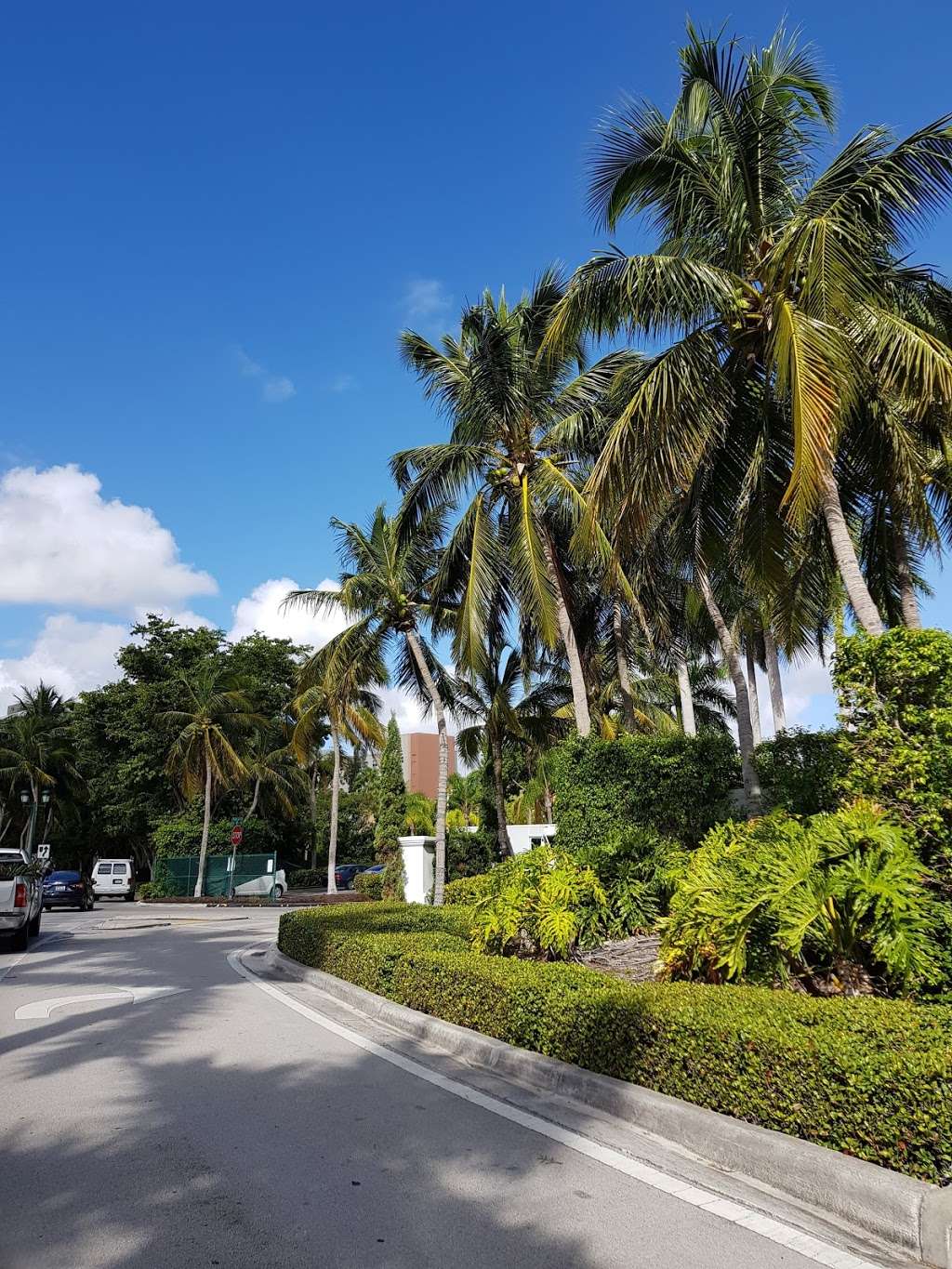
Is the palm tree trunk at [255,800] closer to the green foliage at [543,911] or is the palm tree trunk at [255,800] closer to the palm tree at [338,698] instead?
the palm tree at [338,698]

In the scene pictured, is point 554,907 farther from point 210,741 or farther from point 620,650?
point 210,741

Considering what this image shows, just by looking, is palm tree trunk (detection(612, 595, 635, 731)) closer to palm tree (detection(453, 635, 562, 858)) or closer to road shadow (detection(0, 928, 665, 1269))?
palm tree (detection(453, 635, 562, 858))

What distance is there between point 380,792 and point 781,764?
19945 mm

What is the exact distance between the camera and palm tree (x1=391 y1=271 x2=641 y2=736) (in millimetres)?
16328

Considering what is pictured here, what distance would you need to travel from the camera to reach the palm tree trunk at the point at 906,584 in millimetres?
12523

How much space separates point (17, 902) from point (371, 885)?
49.5 feet

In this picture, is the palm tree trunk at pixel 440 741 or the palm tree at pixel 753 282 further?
the palm tree trunk at pixel 440 741

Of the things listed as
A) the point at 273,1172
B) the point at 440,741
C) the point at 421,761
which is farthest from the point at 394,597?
the point at 421,761

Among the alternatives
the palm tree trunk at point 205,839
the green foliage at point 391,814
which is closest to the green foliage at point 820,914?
the green foliage at point 391,814

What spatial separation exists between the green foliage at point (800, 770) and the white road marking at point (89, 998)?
306 inches

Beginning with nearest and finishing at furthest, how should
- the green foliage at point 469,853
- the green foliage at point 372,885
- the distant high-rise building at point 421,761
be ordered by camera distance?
the green foliage at point 372,885 < the green foliage at point 469,853 < the distant high-rise building at point 421,761

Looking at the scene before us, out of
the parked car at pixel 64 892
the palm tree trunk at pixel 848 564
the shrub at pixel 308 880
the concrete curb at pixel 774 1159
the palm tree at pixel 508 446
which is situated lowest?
the shrub at pixel 308 880

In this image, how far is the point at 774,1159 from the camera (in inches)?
174

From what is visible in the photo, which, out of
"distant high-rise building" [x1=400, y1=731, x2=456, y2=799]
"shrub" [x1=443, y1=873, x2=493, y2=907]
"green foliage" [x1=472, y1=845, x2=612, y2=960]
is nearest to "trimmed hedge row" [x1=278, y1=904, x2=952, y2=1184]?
"green foliage" [x1=472, y1=845, x2=612, y2=960]
